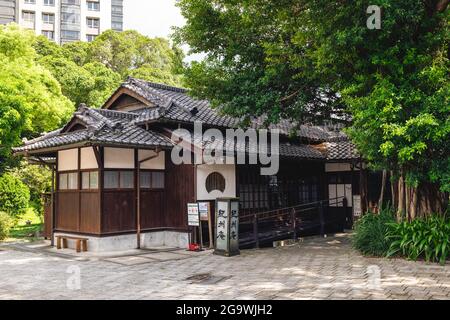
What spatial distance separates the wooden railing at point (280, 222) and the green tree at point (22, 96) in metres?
12.1

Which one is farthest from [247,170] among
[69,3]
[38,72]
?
[69,3]

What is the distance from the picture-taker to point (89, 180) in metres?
13.9

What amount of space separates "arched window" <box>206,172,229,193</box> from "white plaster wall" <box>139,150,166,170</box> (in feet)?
6.27

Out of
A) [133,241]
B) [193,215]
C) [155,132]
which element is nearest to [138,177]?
[155,132]

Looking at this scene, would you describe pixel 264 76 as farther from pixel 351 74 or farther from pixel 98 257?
pixel 98 257

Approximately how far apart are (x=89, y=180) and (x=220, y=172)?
4.61m

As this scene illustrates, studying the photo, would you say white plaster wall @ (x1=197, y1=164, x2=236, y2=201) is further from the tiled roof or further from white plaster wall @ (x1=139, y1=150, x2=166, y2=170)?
white plaster wall @ (x1=139, y1=150, x2=166, y2=170)

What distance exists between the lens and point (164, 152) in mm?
15039

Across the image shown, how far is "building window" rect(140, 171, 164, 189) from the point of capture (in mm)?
14469

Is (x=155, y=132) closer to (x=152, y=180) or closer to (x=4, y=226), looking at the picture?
(x=152, y=180)

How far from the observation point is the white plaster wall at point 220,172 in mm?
14023

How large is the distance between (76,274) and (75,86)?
87.1 ft

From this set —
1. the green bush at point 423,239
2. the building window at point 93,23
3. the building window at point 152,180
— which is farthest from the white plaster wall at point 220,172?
the building window at point 93,23

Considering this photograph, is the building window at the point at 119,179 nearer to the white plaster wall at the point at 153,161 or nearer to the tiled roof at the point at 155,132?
the white plaster wall at the point at 153,161
